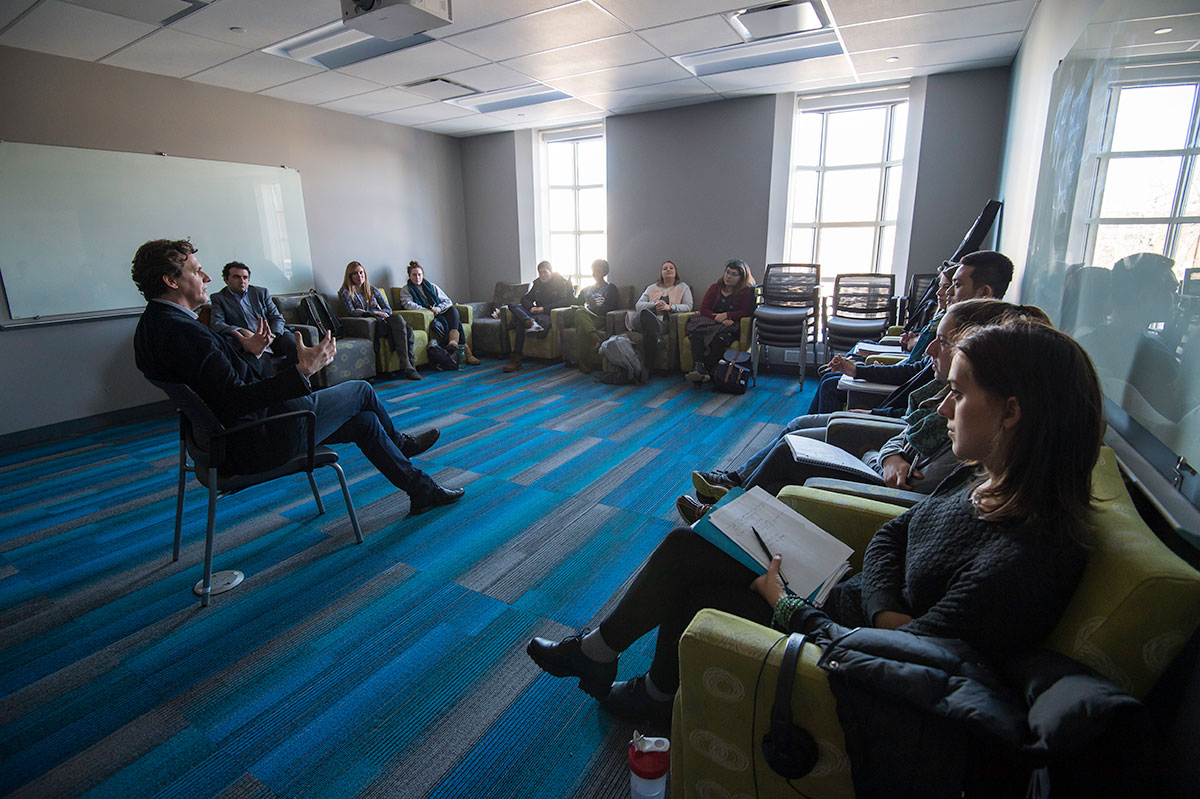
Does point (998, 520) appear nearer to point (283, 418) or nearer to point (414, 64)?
point (283, 418)

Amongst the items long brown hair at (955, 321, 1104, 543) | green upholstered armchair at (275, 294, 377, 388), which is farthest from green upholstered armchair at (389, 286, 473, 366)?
long brown hair at (955, 321, 1104, 543)

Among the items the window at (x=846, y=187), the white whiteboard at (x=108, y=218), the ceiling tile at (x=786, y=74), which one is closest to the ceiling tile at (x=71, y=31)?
the white whiteboard at (x=108, y=218)

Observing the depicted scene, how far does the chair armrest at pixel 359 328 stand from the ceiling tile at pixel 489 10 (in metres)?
3.00

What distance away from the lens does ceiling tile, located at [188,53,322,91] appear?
4.38 m

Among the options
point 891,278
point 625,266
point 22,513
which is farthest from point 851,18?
point 22,513

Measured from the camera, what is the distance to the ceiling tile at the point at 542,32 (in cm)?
357

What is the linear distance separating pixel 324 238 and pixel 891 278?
579cm

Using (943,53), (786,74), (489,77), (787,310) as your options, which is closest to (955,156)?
(943,53)

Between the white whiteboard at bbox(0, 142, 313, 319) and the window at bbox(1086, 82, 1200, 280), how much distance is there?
6011 mm

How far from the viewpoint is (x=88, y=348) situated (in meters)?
4.47

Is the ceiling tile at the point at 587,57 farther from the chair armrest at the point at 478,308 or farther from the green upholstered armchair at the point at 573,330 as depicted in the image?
the chair armrest at the point at 478,308

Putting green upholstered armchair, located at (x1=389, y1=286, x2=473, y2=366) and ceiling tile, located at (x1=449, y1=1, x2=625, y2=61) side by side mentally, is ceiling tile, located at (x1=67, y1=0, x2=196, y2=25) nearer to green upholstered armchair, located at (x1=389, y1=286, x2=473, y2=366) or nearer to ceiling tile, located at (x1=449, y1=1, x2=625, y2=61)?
ceiling tile, located at (x1=449, y1=1, x2=625, y2=61)

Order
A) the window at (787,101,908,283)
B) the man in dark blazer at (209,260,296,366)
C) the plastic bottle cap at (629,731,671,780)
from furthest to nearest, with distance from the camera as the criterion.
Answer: the window at (787,101,908,283)
the man in dark blazer at (209,260,296,366)
the plastic bottle cap at (629,731,671,780)

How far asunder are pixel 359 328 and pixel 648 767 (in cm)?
547
